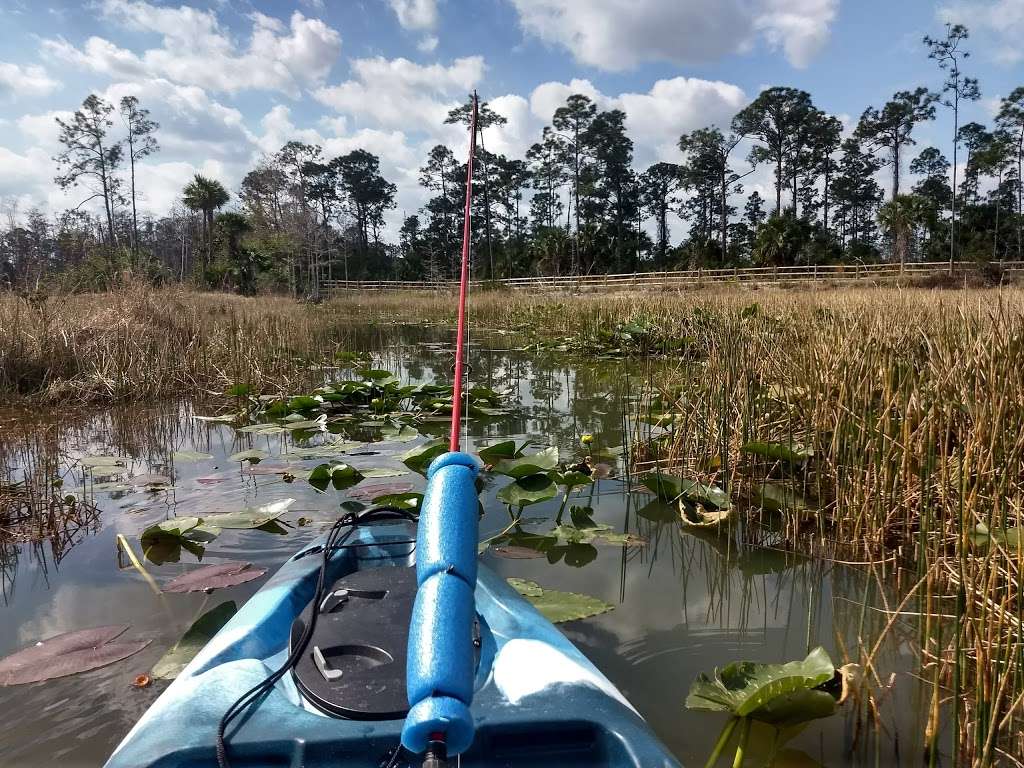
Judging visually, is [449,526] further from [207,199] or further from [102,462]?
[207,199]

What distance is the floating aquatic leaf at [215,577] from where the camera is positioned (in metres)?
2.33

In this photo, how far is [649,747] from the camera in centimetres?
109

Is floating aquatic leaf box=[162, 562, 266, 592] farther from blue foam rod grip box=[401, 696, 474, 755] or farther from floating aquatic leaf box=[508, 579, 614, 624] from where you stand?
blue foam rod grip box=[401, 696, 474, 755]

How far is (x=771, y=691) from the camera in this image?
1.40m

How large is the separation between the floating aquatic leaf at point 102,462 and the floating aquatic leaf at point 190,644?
2.40 m

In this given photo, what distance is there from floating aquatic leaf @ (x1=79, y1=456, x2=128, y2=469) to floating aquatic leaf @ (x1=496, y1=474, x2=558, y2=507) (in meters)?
2.57

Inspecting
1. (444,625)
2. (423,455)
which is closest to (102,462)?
(423,455)

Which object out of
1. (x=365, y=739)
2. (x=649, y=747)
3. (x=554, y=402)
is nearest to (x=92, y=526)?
(x=365, y=739)

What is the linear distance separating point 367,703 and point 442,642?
22.1 inches

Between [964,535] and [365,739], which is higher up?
[964,535]

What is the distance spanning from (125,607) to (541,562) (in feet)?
5.22

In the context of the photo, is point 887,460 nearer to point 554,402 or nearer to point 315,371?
point 554,402

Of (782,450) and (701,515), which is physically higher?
(782,450)

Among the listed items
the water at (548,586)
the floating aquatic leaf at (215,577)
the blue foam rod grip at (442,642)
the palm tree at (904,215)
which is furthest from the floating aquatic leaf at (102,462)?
the palm tree at (904,215)
